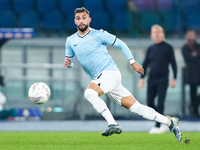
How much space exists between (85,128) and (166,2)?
5.81 metres

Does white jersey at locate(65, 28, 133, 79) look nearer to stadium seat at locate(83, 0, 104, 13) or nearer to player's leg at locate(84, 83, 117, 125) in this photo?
player's leg at locate(84, 83, 117, 125)

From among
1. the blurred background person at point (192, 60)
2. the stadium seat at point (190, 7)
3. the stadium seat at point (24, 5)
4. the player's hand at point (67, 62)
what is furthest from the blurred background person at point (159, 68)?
the stadium seat at point (24, 5)

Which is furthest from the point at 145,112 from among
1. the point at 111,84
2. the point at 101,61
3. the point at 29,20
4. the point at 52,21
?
the point at 29,20

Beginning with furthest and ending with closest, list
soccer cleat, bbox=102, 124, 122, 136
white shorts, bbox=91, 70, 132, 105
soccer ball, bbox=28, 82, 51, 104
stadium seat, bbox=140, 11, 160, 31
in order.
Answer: stadium seat, bbox=140, 11, 160, 31, soccer ball, bbox=28, 82, 51, 104, white shorts, bbox=91, 70, 132, 105, soccer cleat, bbox=102, 124, 122, 136

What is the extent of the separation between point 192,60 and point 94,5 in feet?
11.6

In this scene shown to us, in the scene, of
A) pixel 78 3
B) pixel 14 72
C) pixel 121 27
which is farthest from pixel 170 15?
pixel 14 72

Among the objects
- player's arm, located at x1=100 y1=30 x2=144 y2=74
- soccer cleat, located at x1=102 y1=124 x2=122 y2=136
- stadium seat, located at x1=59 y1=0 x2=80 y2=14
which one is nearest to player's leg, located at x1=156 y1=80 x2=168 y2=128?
player's arm, located at x1=100 y1=30 x2=144 y2=74

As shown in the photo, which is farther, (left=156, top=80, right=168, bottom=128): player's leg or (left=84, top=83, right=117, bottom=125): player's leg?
(left=156, top=80, right=168, bottom=128): player's leg

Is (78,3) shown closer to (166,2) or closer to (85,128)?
(166,2)

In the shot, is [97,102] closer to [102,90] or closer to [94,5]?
[102,90]

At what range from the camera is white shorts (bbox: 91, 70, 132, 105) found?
7.29 m

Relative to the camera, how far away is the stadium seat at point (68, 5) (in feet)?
53.1

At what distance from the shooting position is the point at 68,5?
1622cm

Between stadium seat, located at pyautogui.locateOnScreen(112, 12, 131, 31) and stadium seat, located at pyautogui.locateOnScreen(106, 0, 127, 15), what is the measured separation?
0.25 meters
